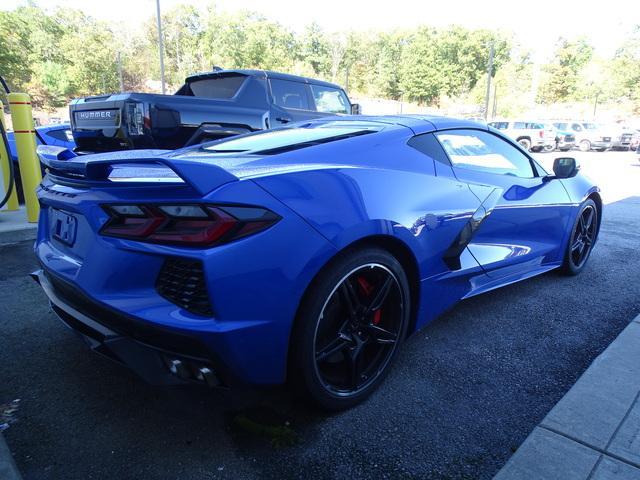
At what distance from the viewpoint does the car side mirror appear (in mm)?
3678

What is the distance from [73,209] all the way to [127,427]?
3.23ft

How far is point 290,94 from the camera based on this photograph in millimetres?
6859

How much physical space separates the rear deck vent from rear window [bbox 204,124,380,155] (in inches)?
31.0

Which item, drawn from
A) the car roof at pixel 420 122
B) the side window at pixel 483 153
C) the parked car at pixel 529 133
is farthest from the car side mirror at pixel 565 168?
the parked car at pixel 529 133

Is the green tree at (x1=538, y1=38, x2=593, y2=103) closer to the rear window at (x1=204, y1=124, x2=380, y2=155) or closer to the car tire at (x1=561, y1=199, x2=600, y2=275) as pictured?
the car tire at (x1=561, y1=199, x2=600, y2=275)

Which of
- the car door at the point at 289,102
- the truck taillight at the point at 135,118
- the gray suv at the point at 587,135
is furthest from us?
the gray suv at the point at 587,135

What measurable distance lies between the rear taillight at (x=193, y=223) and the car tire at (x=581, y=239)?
3257 mm

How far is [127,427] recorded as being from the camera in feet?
6.51

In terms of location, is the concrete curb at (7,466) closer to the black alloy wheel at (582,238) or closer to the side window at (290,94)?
the black alloy wheel at (582,238)

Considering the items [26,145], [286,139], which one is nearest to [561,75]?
[26,145]

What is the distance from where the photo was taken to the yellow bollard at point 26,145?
5914mm

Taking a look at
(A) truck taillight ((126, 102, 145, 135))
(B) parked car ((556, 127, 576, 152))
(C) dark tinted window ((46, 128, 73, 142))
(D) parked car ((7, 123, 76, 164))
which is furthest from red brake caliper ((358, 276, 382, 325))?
(B) parked car ((556, 127, 576, 152))

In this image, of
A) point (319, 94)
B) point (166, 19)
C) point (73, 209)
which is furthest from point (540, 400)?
point (166, 19)

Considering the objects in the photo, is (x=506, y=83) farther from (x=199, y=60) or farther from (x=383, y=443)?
(x=383, y=443)
